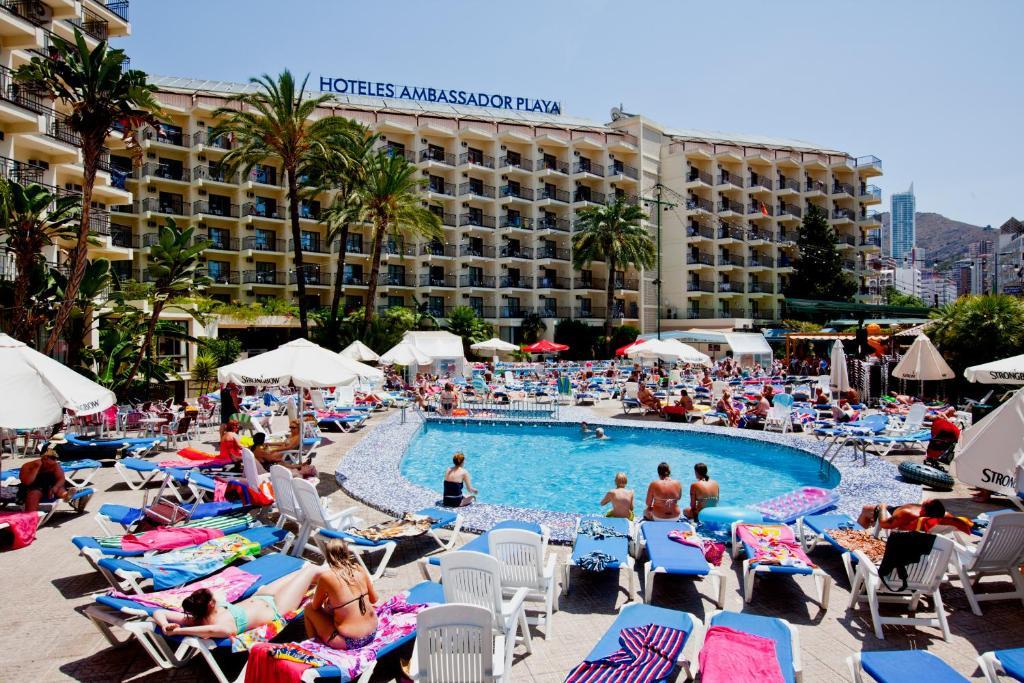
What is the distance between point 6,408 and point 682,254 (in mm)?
51493

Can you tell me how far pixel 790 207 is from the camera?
57.9m

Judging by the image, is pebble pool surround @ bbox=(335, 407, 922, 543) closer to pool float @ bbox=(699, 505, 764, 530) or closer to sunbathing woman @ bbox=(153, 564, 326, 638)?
pool float @ bbox=(699, 505, 764, 530)

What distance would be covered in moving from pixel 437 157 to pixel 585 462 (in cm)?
A: 3811

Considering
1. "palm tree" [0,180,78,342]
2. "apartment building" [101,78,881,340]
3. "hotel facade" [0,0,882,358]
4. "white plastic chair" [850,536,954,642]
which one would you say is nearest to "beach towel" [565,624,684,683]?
"white plastic chair" [850,536,954,642]

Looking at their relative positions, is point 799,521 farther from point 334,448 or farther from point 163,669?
point 334,448

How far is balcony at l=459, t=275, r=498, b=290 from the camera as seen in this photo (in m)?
47.7

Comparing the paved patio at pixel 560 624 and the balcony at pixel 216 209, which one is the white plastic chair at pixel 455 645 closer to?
the paved patio at pixel 560 624

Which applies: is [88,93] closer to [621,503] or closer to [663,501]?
[621,503]

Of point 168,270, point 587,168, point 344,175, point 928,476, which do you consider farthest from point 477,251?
point 928,476

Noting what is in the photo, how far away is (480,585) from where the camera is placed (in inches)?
181

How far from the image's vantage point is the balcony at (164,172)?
128 ft

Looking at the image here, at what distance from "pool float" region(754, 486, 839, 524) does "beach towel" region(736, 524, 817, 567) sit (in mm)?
890

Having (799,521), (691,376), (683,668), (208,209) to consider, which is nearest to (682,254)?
(691,376)

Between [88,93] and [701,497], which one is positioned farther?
[88,93]
